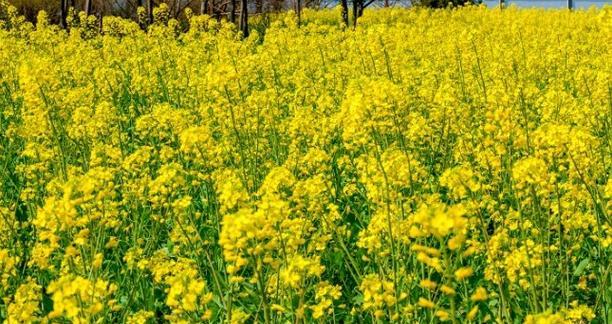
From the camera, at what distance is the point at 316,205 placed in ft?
9.68

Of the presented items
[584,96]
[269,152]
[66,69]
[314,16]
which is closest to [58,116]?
[269,152]

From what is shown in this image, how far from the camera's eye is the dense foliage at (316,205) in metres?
2.24

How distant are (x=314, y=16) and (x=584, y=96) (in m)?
21.0

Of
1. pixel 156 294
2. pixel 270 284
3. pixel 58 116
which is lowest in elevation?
pixel 156 294

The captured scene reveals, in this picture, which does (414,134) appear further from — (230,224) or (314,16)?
(314,16)

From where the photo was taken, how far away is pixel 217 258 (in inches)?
141

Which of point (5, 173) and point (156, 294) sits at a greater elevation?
point (5, 173)

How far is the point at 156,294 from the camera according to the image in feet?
11.1

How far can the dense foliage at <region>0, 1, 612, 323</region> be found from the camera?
2.24 metres

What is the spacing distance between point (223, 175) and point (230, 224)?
1.69 m

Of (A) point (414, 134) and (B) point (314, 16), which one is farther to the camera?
(B) point (314, 16)

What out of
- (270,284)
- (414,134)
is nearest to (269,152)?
(414,134)

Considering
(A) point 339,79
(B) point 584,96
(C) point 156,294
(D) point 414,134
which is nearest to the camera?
(C) point 156,294

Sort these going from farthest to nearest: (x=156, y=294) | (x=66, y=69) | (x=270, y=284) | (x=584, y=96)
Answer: (x=66, y=69) → (x=584, y=96) → (x=156, y=294) → (x=270, y=284)
